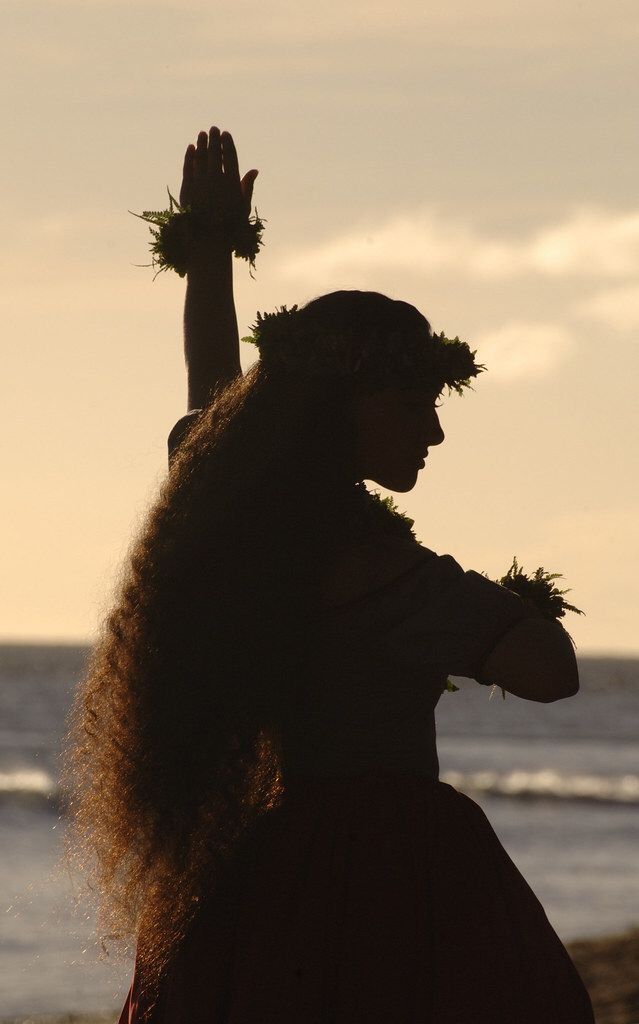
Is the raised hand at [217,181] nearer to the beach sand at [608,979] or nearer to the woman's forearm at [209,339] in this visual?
the woman's forearm at [209,339]

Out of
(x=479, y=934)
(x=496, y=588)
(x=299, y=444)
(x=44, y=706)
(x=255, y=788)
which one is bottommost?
(x=479, y=934)

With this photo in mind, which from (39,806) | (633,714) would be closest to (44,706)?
(633,714)

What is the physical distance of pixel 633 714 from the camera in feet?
232

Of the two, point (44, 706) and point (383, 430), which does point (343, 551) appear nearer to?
point (383, 430)

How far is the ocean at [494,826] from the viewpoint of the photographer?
34.4 feet

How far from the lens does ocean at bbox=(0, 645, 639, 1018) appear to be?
10.5 metres

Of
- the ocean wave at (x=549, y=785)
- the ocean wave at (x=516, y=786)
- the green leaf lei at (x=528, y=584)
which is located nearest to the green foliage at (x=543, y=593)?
the green leaf lei at (x=528, y=584)

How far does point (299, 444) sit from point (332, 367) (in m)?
0.15

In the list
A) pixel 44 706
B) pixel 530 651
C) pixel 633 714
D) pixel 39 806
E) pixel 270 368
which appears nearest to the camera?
pixel 530 651

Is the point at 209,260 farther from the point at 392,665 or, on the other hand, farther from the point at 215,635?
the point at 392,665

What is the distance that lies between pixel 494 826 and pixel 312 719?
898 inches

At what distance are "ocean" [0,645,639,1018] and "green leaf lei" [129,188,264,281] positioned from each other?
0.87 metres

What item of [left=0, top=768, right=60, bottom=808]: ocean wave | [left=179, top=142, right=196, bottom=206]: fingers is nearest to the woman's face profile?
[left=179, top=142, right=196, bottom=206]: fingers

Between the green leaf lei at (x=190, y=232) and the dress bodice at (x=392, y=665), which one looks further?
the green leaf lei at (x=190, y=232)
